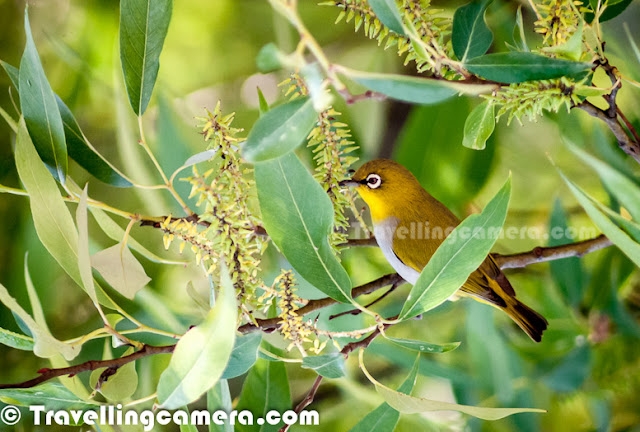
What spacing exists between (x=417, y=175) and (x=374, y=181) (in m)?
0.15

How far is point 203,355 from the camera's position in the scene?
0.69 feet

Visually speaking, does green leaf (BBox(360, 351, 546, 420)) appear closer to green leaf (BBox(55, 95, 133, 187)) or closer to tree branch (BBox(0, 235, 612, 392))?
tree branch (BBox(0, 235, 612, 392))

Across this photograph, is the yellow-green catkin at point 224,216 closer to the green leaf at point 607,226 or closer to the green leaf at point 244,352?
the green leaf at point 244,352

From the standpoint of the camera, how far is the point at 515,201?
0.56m

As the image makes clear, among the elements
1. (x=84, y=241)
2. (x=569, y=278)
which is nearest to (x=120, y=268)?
(x=84, y=241)

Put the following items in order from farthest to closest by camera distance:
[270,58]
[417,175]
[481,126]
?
[417,175], [481,126], [270,58]

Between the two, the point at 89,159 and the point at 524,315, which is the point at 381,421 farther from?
the point at 89,159

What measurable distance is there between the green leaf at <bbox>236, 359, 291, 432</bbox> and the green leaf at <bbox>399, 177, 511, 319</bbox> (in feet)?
0.52

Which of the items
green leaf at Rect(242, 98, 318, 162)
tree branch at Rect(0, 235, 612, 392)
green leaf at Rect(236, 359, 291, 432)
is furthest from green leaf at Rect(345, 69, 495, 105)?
green leaf at Rect(236, 359, 291, 432)

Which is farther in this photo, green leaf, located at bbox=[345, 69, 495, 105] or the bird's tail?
the bird's tail

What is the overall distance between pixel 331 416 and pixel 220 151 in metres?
0.42

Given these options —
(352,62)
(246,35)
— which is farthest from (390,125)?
(246,35)

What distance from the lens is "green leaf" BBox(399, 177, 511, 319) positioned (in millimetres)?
210

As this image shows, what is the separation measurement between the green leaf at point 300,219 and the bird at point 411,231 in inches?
3.4
